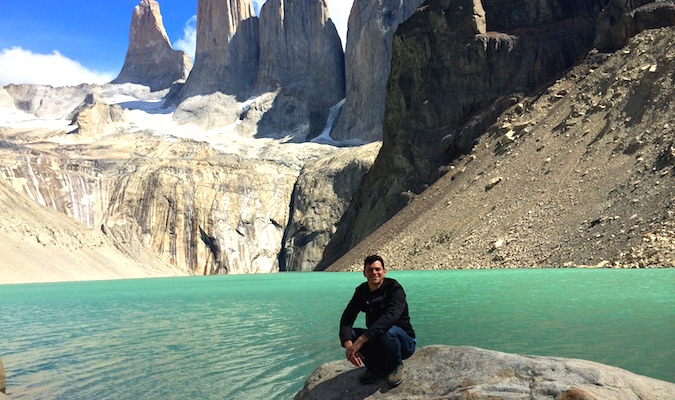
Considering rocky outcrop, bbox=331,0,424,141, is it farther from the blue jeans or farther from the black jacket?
the blue jeans

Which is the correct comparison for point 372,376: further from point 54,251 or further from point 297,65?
point 297,65

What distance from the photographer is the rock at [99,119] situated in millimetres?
106000

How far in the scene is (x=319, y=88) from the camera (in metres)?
116

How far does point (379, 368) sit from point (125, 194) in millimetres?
83017

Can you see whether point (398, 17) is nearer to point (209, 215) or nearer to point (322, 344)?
point (209, 215)

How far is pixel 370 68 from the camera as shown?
100 meters

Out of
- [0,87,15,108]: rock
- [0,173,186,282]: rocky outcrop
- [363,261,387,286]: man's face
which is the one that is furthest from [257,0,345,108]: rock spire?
[363,261,387,286]: man's face

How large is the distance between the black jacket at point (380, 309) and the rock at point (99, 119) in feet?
357

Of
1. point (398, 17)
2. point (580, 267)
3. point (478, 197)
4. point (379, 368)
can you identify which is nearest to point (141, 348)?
point (379, 368)

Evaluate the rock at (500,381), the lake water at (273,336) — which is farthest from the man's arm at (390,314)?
the lake water at (273,336)

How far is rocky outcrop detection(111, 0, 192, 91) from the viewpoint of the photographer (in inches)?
5896

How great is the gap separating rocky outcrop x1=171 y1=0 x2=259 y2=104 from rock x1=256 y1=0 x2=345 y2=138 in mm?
5217

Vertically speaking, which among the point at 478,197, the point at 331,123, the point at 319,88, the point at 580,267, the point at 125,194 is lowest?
the point at 580,267

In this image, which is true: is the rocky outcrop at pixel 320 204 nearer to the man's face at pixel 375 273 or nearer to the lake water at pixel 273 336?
the lake water at pixel 273 336
